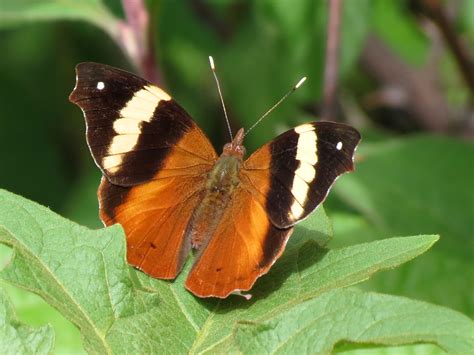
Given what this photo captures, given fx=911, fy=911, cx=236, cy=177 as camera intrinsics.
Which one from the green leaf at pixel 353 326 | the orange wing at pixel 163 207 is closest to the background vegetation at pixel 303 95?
the orange wing at pixel 163 207

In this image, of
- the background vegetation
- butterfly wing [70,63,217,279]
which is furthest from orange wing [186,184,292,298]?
the background vegetation

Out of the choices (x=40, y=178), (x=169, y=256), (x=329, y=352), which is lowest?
(x=40, y=178)

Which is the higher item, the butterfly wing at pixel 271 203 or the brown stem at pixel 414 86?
the butterfly wing at pixel 271 203

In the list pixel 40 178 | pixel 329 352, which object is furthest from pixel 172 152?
pixel 40 178

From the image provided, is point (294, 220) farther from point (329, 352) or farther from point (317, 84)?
point (317, 84)

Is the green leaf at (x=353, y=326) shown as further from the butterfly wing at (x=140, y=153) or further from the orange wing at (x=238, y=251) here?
A: the butterfly wing at (x=140, y=153)

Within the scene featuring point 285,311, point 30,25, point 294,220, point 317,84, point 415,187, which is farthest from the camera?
point 30,25

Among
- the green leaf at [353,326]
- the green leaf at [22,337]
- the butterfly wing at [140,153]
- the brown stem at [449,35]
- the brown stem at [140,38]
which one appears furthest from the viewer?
the brown stem at [449,35]

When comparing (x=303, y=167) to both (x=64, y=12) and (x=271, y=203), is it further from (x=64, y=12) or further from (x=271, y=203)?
(x=64, y=12)
